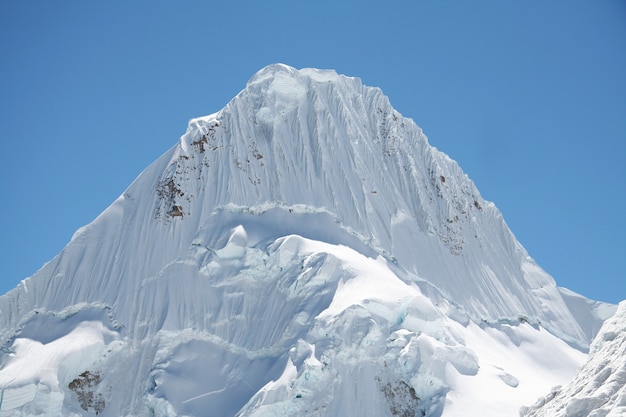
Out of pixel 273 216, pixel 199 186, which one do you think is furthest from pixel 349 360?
pixel 199 186

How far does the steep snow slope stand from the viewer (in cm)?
2686

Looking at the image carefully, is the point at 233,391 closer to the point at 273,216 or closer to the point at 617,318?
the point at 273,216

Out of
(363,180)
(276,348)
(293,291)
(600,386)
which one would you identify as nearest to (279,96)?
(363,180)

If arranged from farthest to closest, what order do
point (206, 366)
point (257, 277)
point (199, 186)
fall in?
1. point (199, 186)
2. point (257, 277)
3. point (206, 366)

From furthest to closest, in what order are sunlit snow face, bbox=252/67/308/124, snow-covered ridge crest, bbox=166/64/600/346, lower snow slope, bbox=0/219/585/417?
sunlit snow face, bbox=252/67/308/124 < snow-covered ridge crest, bbox=166/64/600/346 < lower snow slope, bbox=0/219/585/417

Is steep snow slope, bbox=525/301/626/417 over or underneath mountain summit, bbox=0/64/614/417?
underneath

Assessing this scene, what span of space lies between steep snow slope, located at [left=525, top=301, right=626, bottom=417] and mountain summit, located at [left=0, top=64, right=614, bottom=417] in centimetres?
1044

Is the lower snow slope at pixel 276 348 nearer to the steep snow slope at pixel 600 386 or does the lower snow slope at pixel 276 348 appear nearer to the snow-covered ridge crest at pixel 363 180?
the snow-covered ridge crest at pixel 363 180

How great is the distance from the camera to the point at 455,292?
60.6m

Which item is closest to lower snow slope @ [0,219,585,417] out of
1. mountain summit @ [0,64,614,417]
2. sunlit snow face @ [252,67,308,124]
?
mountain summit @ [0,64,614,417]

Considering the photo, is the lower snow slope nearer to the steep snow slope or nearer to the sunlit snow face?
the sunlit snow face

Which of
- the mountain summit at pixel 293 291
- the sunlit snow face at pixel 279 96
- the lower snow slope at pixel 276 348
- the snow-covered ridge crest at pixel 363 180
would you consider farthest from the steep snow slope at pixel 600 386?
the sunlit snow face at pixel 279 96

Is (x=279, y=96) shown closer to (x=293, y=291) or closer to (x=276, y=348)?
(x=293, y=291)

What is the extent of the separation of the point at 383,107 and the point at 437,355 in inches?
1189
